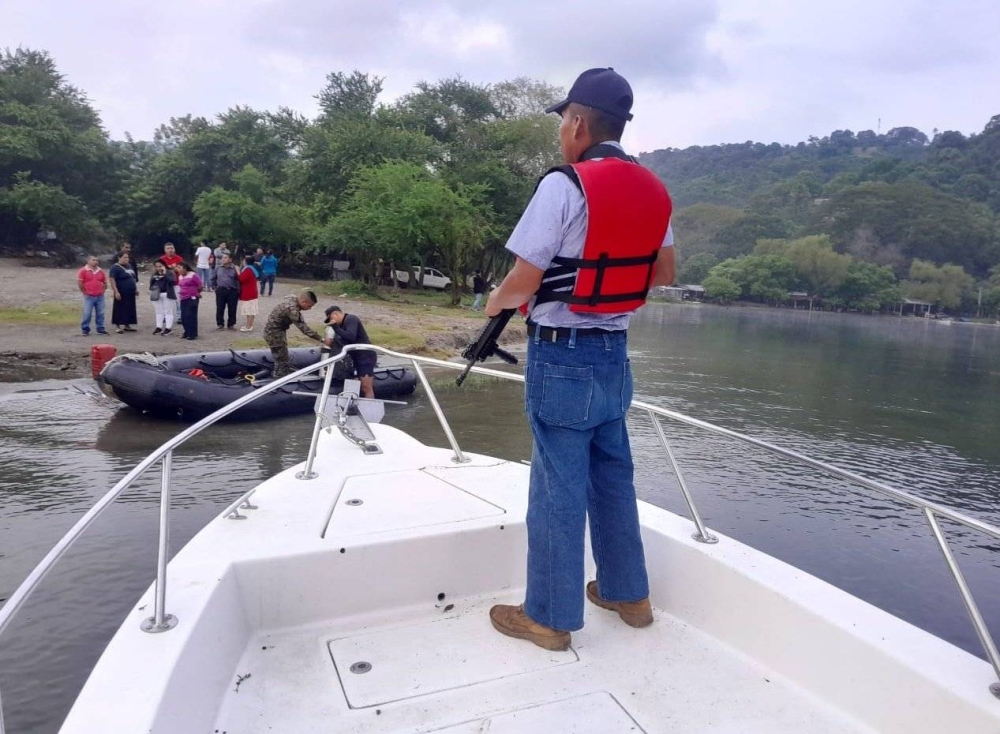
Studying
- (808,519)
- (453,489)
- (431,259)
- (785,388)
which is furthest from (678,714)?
(431,259)

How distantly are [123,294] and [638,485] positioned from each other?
10848 mm

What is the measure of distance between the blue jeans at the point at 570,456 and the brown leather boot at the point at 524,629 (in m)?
0.04

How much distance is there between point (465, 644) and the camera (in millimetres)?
2572

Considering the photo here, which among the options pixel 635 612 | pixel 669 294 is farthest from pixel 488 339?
pixel 669 294

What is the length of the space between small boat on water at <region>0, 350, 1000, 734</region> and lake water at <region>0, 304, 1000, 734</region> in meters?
2.34

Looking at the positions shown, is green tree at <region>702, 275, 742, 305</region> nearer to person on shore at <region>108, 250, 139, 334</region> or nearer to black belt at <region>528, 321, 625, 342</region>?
person on shore at <region>108, 250, 139, 334</region>

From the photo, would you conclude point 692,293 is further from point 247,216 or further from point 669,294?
point 247,216

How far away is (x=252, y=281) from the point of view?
16125mm

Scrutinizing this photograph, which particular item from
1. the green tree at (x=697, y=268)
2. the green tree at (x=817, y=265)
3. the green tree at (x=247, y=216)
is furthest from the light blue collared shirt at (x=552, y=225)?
the green tree at (x=697, y=268)

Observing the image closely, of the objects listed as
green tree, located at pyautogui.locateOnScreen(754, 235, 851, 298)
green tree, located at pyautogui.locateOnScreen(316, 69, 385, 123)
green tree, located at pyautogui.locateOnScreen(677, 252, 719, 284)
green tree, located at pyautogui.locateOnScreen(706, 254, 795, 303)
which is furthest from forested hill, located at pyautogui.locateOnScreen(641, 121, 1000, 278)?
green tree, located at pyautogui.locateOnScreen(316, 69, 385, 123)

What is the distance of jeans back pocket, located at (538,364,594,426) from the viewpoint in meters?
2.34

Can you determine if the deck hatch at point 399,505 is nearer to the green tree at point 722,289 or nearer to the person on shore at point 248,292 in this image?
the person on shore at point 248,292

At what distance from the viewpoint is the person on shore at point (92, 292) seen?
13.6m

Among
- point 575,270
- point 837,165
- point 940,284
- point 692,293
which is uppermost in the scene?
point 837,165
